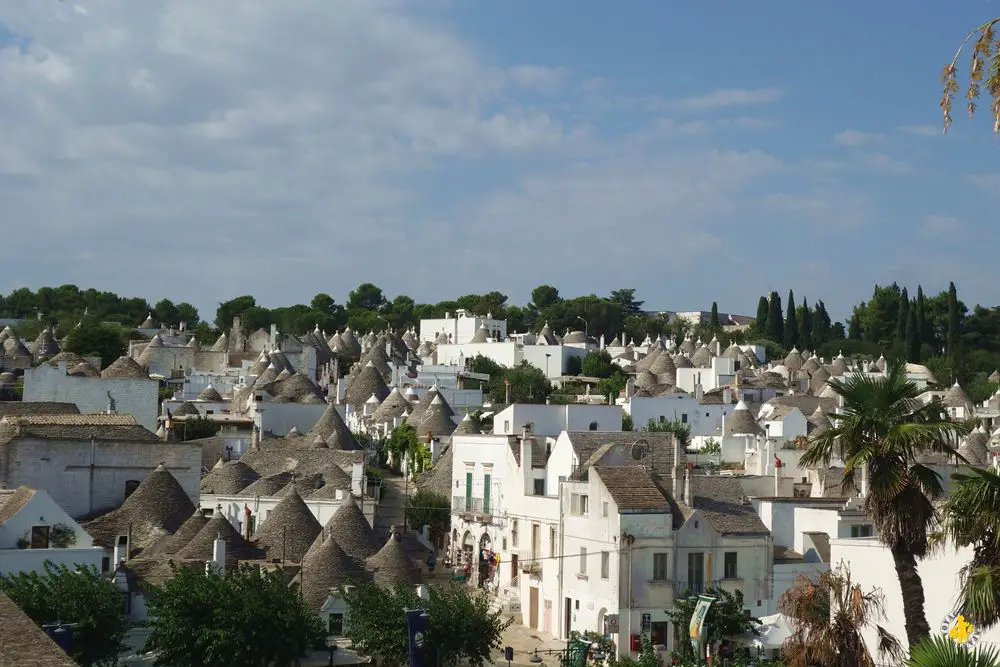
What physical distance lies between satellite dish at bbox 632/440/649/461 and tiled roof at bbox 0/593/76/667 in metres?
24.5

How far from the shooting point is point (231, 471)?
46.5m

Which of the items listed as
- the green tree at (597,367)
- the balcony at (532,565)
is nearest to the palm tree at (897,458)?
the balcony at (532,565)

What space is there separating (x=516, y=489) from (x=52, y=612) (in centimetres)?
1755

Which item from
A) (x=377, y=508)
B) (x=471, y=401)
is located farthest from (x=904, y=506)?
(x=471, y=401)

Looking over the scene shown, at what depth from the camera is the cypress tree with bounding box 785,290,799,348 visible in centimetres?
12144

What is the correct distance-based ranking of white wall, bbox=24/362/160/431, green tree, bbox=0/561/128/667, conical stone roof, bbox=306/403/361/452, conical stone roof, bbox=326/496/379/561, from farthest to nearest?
1. conical stone roof, bbox=306/403/361/452
2. white wall, bbox=24/362/160/431
3. conical stone roof, bbox=326/496/379/561
4. green tree, bbox=0/561/128/667

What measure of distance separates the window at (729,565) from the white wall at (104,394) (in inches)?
1078

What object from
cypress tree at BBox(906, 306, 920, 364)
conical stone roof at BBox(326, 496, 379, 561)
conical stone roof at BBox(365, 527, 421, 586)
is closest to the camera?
conical stone roof at BBox(365, 527, 421, 586)

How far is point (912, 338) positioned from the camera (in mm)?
107062

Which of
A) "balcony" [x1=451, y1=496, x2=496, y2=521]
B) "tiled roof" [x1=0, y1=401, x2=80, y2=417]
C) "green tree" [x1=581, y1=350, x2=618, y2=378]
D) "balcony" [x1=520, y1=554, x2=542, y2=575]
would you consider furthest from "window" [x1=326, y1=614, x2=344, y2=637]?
"green tree" [x1=581, y1=350, x2=618, y2=378]

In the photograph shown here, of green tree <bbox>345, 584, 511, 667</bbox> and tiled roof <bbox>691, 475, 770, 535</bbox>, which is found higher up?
tiled roof <bbox>691, 475, 770, 535</bbox>

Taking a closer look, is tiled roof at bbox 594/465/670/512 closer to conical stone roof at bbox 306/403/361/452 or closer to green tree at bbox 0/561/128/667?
green tree at bbox 0/561/128/667

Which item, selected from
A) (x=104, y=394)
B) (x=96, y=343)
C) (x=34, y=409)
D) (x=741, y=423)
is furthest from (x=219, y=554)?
(x=96, y=343)

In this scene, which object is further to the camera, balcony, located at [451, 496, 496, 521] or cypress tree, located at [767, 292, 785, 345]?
cypress tree, located at [767, 292, 785, 345]
